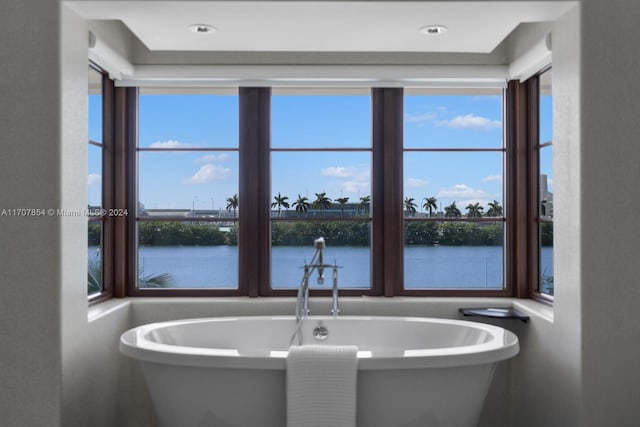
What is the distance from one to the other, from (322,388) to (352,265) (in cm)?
138

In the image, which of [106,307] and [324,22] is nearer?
[324,22]

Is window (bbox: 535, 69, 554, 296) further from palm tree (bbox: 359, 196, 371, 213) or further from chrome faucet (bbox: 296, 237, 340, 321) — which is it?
chrome faucet (bbox: 296, 237, 340, 321)

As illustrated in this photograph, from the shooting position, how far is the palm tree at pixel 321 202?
12.7ft

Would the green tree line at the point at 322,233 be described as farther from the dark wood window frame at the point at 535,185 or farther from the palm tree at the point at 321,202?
the dark wood window frame at the point at 535,185

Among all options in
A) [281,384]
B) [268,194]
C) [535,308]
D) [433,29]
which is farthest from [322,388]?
[433,29]

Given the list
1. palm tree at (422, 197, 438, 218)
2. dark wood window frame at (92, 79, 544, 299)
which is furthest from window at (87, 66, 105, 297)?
palm tree at (422, 197, 438, 218)

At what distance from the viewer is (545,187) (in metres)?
3.61

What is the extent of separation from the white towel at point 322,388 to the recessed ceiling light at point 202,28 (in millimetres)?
1626

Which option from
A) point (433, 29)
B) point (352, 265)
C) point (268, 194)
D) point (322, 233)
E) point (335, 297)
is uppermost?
point (433, 29)

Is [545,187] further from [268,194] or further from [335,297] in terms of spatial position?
[268,194]

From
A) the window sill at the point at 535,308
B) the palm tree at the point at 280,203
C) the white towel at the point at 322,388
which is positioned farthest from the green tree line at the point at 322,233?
the white towel at the point at 322,388

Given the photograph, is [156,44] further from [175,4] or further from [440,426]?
[440,426]

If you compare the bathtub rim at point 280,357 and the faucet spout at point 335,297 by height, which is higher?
the faucet spout at point 335,297
